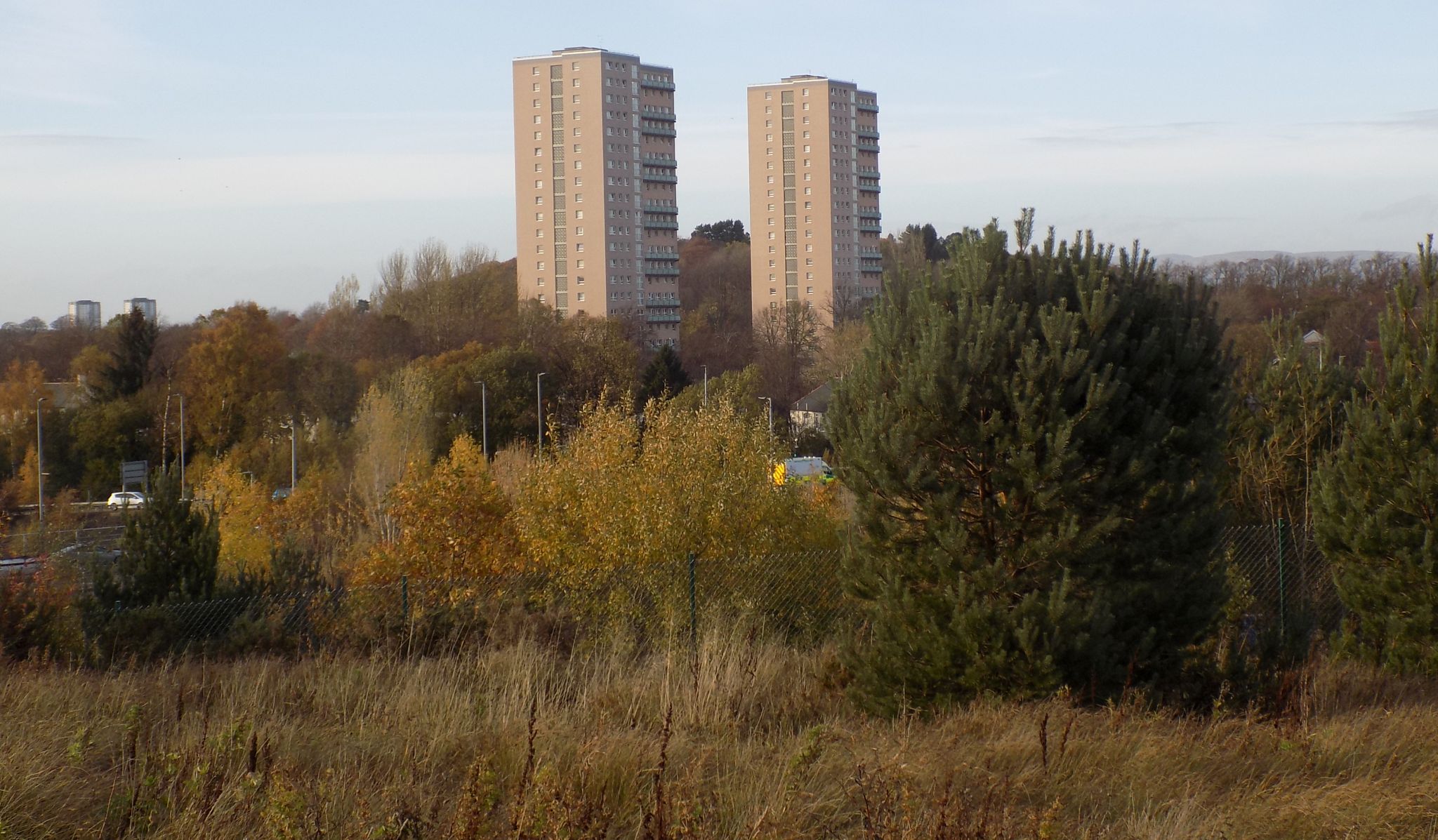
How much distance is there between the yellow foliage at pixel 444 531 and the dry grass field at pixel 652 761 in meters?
15.6

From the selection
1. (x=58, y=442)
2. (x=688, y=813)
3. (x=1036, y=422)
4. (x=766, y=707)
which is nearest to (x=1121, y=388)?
(x=1036, y=422)

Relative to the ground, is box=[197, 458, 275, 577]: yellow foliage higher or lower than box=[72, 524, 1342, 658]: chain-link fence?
lower

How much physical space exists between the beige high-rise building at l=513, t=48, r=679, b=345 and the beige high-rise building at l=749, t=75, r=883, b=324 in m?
15.5

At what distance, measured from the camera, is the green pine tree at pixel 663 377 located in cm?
6831

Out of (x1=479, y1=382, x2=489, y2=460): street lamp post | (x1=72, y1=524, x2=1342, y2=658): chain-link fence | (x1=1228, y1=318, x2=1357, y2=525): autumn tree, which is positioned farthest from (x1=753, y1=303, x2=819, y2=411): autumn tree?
(x1=72, y1=524, x2=1342, y2=658): chain-link fence

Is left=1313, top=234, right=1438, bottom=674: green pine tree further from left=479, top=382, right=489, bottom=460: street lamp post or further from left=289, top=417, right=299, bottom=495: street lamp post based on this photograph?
left=479, top=382, right=489, bottom=460: street lamp post

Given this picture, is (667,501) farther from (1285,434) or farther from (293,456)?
(293,456)

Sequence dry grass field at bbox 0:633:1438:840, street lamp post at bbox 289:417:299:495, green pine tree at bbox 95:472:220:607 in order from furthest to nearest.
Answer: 1. street lamp post at bbox 289:417:299:495
2. green pine tree at bbox 95:472:220:607
3. dry grass field at bbox 0:633:1438:840

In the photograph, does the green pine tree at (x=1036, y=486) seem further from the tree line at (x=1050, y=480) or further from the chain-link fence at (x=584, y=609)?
the chain-link fence at (x=584, y=609)

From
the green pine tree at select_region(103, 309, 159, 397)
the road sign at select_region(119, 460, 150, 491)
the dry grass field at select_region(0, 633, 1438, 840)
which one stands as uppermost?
the green pine tree at select_region(103, 309, 159, 397)

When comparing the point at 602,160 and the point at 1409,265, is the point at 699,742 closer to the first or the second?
the point at 1409,265

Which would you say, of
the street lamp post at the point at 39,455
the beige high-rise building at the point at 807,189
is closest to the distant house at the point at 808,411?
the street lamp post at the point at 39,455

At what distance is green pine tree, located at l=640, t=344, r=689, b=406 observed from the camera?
6831cm

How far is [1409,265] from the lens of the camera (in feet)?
38.3
